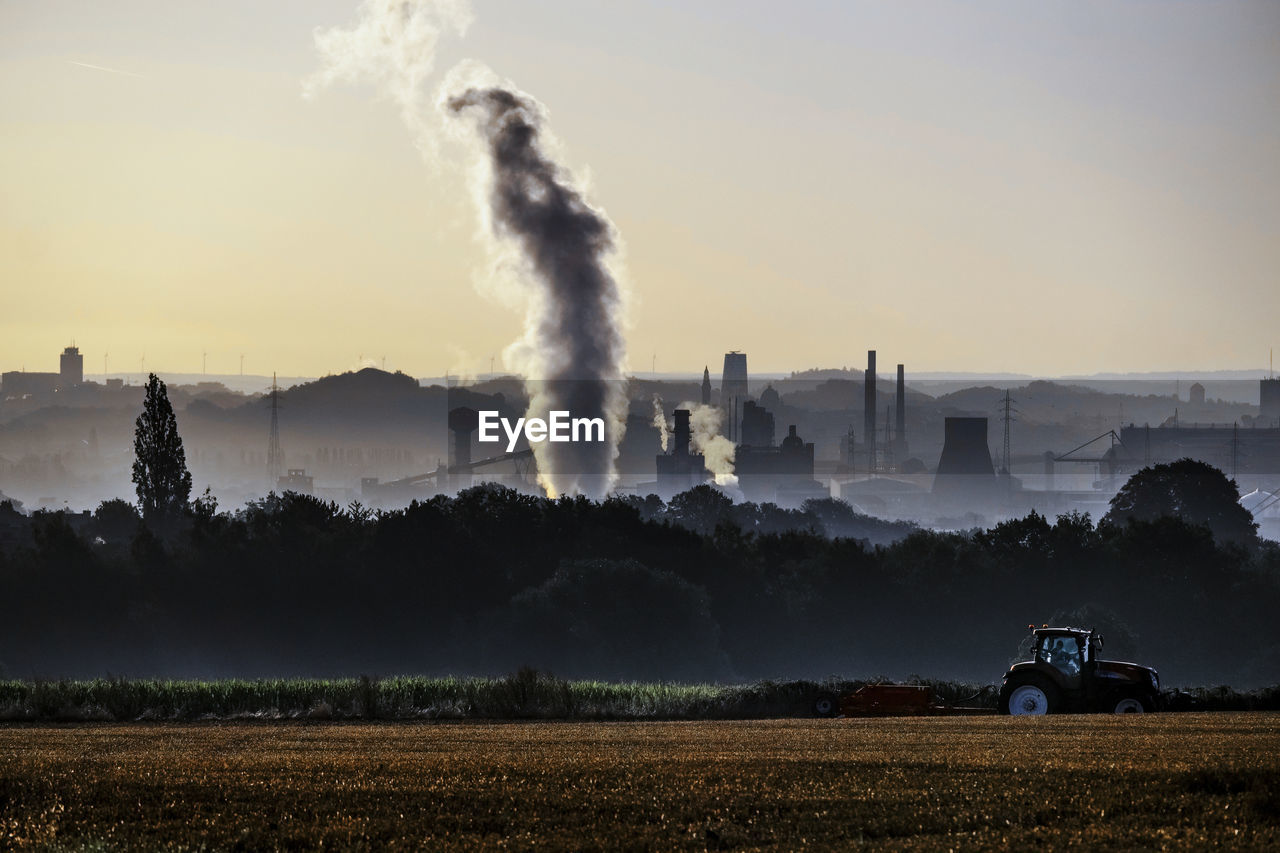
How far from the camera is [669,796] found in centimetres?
2341

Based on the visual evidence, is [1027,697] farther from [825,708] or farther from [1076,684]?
[825,708]

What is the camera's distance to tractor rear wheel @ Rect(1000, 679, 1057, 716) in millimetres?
47719

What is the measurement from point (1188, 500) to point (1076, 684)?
4798 inches

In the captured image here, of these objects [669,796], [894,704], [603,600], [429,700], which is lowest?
[429,700]

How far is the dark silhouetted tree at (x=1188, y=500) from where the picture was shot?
159875 mm

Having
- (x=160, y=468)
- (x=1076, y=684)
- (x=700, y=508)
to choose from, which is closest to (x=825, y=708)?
(x=1076, y=684)

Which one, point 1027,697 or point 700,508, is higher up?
point 700,508

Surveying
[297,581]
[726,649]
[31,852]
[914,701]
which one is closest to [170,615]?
[297,581]

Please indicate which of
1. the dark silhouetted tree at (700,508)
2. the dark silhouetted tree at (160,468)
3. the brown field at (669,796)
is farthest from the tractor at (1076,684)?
the dark silhouetted tree at (700,508)

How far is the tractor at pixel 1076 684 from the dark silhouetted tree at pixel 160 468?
100510 millimetres

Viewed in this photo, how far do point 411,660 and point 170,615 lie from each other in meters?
19.0

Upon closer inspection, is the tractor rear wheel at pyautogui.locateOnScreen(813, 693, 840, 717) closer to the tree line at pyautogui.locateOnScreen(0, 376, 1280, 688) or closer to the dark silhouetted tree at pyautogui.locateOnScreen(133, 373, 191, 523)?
the tree line at pyautogui.locateOnScreen(0, 376, 1280, 688)

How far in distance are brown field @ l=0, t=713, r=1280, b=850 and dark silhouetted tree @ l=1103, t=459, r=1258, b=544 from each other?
132910mm

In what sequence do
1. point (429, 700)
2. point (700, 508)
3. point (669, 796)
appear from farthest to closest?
point (700, 508) < point (429, 700) < point (669, 796)
